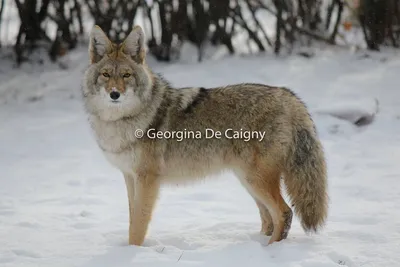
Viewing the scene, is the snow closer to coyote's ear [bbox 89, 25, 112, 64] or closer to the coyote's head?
the coyote's head

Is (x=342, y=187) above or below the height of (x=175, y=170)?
below

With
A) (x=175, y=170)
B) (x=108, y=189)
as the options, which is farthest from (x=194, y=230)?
(x=108, y=189)

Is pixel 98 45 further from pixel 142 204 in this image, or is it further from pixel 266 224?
pixel 266 224

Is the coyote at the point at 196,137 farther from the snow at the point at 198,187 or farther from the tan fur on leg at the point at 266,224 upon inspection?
the snow at the point at 198,187

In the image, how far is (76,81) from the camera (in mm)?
9789

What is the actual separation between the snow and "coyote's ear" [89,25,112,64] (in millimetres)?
1396

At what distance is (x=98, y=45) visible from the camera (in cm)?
496

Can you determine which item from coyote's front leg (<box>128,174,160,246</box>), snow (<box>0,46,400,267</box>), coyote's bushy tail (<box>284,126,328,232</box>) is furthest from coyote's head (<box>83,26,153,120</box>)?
coyote's bushy tail (<box>284,126,328,232</box>)

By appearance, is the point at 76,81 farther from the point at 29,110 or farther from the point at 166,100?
the point at 166,100

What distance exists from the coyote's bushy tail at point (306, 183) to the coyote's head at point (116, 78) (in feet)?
4.16

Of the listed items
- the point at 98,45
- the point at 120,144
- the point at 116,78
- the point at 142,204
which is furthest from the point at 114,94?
the point at 142,204

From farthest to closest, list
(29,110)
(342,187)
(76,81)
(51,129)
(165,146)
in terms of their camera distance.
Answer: (76,81)
(29,110)
(51,129)
(342,187)
(165,146)

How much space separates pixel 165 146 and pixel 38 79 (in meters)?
5.52

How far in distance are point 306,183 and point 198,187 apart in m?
2.12
